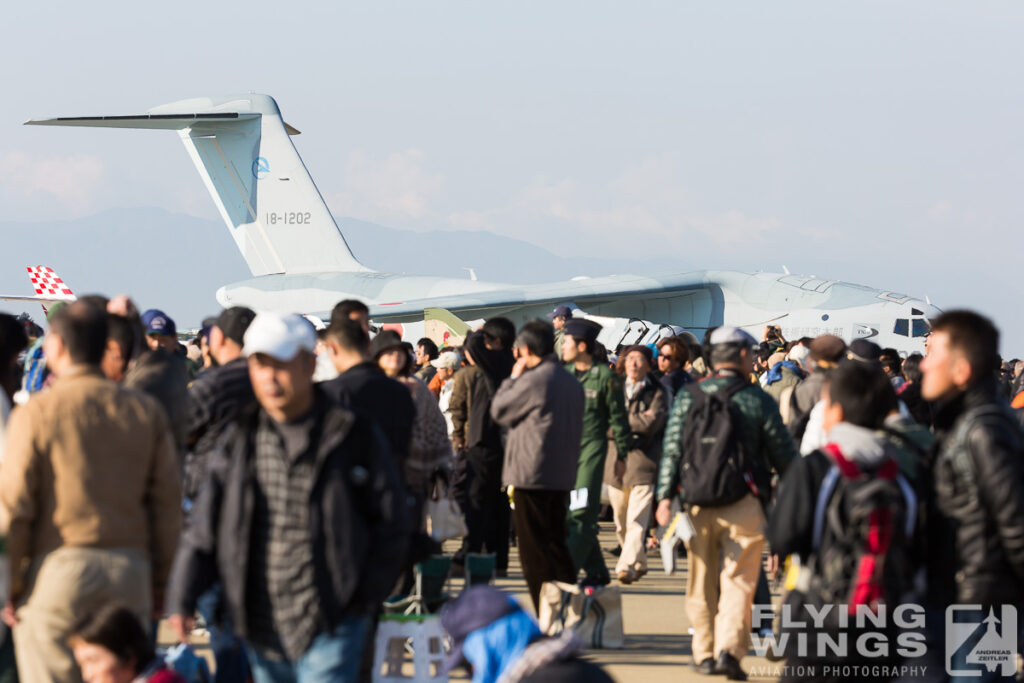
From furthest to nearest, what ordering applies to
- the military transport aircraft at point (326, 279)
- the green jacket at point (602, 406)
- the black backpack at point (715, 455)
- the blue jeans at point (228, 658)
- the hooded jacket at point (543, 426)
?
the military transport aircraft at point (326, 279)
the green jacket at point (602, 406)
the hooded jacket at point (543, 426)
the black backpack at point (715, 455)
the blue jeans at point (228, 658)

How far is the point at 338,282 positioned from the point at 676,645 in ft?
77.9

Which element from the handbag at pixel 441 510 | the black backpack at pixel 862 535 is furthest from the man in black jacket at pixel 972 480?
the handbag at pixel 441 510

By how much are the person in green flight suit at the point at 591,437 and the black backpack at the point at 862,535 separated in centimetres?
397

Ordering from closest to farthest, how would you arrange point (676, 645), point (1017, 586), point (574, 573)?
1. point (1017, 586)
2. point (574, 573)
3. point (676, 645)

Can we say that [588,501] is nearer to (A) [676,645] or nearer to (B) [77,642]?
(A) [676,645]

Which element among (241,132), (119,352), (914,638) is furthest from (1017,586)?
(241,132)

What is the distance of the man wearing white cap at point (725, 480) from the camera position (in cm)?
635

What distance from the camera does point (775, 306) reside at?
84.0 ft

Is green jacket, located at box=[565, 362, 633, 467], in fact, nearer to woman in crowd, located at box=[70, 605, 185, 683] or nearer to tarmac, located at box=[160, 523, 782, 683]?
tarmac, located at box=[160, 523, 782, 683]

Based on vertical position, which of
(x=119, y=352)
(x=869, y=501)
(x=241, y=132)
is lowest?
(x=869, y=501)

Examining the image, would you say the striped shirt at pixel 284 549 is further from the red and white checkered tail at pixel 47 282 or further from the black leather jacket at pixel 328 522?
the red and white checkered tail at pixel 47 282

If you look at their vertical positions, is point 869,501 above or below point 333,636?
above

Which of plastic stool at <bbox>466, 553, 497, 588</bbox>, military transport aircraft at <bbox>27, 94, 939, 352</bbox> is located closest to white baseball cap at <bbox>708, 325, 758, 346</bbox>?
plastic stool at <bbox>466, 553, 497, 588</bbox>

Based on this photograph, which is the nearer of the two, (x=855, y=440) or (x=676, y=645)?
(x=855, y=440)
